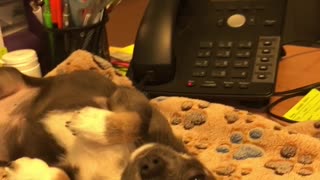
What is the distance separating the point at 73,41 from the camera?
1329 mm

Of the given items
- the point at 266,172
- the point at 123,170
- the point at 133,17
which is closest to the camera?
the point at 266,172

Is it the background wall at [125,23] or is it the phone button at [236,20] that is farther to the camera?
the background wall at [125,23]

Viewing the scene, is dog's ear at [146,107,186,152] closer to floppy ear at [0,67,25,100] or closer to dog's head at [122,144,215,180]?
dog's head at [122,144,215,180]

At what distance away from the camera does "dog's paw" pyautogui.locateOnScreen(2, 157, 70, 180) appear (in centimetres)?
108

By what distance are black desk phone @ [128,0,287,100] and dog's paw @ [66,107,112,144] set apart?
0.57 feet

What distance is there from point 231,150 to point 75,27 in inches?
18.4

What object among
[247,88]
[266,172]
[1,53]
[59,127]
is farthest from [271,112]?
[1,53]

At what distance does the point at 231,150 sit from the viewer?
111cm

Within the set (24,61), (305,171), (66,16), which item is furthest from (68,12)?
(305,171)

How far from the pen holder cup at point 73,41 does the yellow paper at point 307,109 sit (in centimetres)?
50

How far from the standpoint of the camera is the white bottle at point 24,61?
1.27m

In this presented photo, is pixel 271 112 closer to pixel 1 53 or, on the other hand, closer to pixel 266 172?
pixel 266 172

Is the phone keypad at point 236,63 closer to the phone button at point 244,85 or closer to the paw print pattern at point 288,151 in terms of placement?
the phone button at point 244,85

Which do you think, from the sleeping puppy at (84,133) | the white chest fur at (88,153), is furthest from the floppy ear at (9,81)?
the white chest fur at (88,153)
